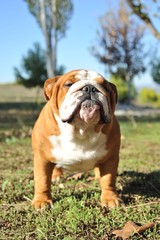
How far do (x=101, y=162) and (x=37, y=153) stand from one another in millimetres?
441

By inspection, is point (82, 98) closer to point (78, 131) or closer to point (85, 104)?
point (85, 104)

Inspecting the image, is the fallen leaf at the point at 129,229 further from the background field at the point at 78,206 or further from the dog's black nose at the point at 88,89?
the dog's black nose at the point at 88,89

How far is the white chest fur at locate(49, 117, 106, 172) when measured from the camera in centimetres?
244

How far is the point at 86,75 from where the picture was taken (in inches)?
95.6

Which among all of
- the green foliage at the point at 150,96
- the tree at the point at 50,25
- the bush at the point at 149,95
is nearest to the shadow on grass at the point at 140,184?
the tree at the point at 50,25

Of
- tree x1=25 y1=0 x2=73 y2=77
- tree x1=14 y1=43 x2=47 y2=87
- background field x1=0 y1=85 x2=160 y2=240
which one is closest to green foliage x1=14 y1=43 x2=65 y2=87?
tree x1=14 y1=43 x2=47 y2=87

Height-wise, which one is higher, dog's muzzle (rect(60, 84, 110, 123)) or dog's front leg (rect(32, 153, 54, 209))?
dog's muzzle (rect(60, 84, 110, 123))

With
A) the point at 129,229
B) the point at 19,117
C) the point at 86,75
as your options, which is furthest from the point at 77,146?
the point at 19,117

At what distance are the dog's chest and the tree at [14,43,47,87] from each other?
22.9 meters

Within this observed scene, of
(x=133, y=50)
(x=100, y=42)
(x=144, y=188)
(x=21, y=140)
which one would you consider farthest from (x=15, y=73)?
(x=144, y=188)

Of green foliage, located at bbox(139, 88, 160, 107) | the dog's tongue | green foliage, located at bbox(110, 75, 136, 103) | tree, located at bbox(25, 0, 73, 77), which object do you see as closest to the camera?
the dog's tongue

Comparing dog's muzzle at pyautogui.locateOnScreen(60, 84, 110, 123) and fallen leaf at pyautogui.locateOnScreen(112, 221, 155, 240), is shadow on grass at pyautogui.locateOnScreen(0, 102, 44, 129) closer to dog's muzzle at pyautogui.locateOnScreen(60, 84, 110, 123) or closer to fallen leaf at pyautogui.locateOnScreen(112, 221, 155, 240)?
dog's muzzle at pyautogui.locateOnScreen(60, 84, 110, 123)

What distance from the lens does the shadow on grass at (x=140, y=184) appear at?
2.90 meters

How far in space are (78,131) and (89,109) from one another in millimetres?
237
